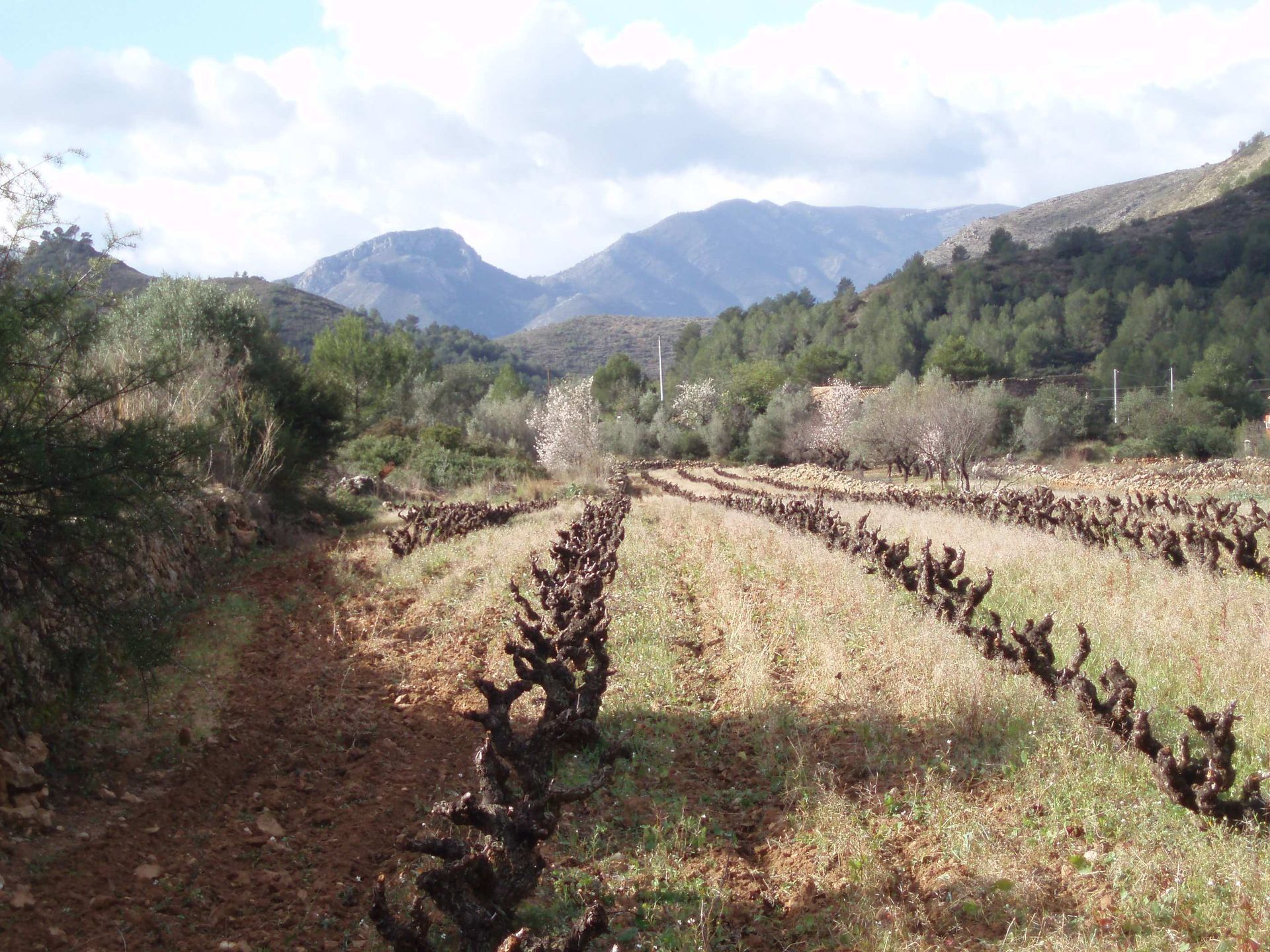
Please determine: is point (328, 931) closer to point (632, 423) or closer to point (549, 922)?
point (549, 922)

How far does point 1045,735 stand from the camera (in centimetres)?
532

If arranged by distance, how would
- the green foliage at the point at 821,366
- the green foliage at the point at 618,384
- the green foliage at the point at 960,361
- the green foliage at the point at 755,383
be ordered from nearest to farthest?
the green foliage at the point at 755,383 → the green foliage at the point at 960,361 → the green foliage at the point at 618,384 → the green foliage at the point at 821,366

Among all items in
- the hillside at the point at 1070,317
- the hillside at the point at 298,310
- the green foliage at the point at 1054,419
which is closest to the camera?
the green foliage at the point at 1054,419

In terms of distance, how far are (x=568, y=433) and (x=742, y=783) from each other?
3180 centimetres

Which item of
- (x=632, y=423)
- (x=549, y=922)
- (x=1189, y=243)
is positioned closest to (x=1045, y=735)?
(x=549, y=922)

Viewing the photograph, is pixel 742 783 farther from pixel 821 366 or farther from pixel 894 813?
pixel 821 366

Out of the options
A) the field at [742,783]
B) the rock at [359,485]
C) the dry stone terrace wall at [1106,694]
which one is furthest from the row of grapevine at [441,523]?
the rock at [359,485]

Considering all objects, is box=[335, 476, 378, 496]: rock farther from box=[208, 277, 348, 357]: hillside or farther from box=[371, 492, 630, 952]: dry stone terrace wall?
box=[208, 277, 348, 357]: hillside

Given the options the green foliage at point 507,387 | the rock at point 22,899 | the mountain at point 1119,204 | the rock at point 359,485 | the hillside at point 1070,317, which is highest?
the mountain at point 1119,204

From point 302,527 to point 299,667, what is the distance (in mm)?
11162

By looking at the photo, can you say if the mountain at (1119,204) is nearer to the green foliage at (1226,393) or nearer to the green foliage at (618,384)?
the green foliage at (618,384)

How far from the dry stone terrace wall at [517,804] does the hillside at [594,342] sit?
345 ft

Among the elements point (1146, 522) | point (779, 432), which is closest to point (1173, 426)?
point (779, 432)

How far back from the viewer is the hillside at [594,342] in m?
117
